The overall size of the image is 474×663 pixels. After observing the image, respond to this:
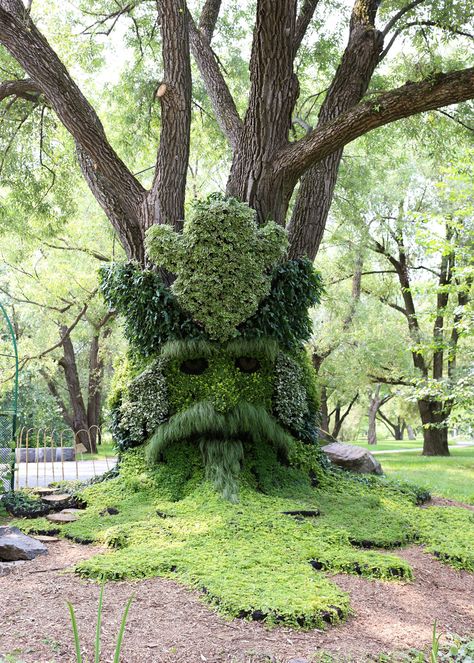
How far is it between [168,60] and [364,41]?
2.91 m

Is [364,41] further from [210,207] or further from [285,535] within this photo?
[285,535]

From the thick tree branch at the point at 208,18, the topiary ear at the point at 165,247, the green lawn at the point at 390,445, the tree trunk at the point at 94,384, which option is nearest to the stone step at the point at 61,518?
the topiary ear at the point at 165,247

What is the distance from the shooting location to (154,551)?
16.7 feet

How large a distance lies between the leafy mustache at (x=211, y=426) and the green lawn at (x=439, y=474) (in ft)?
12.1

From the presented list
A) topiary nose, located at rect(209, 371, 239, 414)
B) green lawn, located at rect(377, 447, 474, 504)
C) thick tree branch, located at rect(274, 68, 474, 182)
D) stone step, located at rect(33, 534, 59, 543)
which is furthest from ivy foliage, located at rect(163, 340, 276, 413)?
green lawn, located at rect(377, 447, 474, 504)

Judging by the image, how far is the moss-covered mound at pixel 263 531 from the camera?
422 cm

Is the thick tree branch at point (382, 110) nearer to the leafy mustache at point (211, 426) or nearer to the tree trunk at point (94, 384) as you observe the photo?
the leafy mustache at point (211, 426)

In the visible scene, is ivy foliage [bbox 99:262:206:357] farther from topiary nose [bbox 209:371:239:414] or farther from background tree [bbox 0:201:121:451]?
background tree [bbox 0:201:121:451]

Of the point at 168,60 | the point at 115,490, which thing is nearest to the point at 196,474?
the point at 115,490

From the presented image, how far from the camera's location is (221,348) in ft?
26.0

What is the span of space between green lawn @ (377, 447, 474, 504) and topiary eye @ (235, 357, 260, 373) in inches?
151

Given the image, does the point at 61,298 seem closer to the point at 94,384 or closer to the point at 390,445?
the point at 94,384

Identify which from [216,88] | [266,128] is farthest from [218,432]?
[216,88]

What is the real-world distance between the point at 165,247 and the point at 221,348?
155 cm
